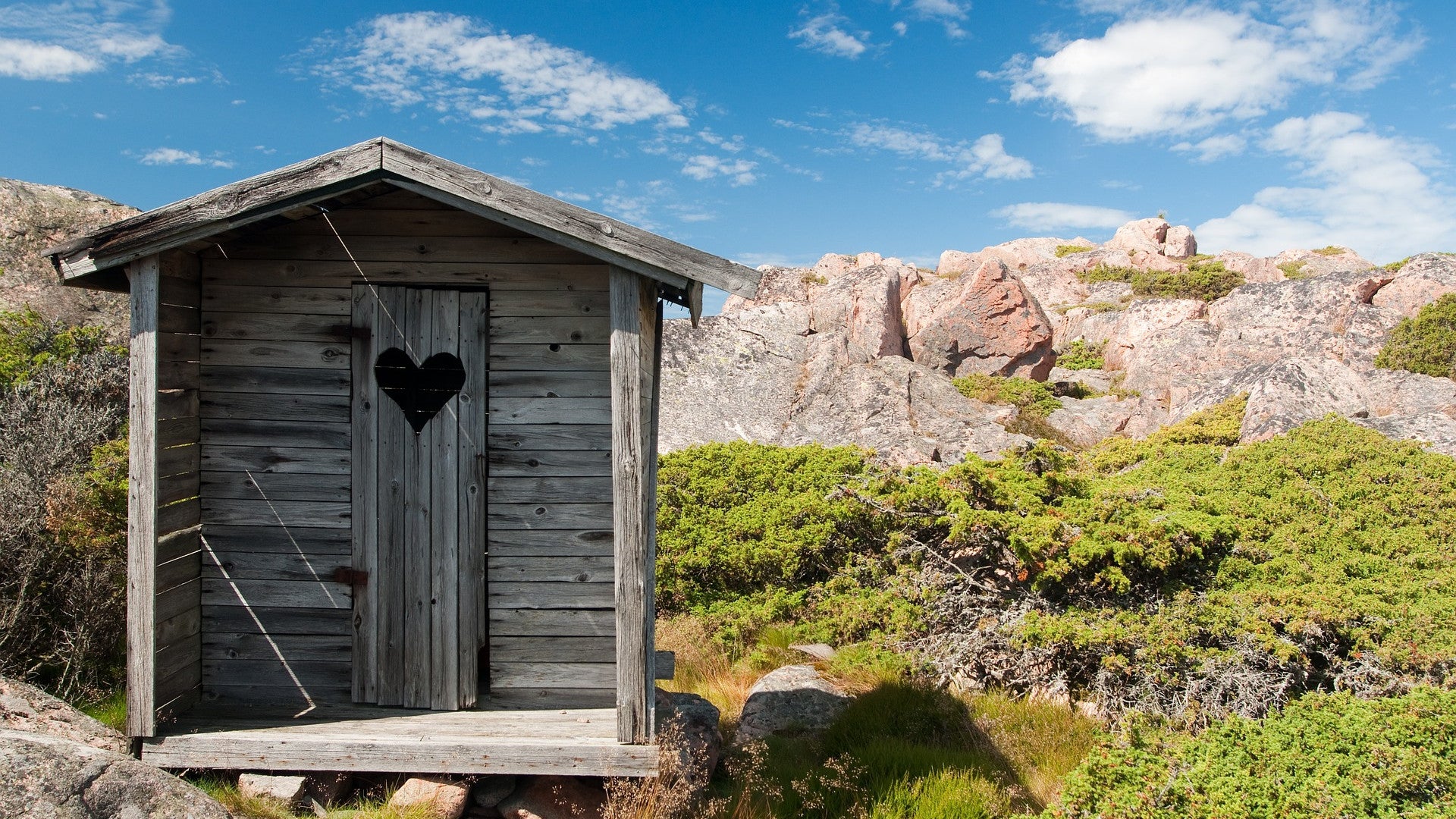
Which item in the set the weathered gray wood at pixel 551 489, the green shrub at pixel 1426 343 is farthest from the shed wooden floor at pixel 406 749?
the green shrub at pixel 1426 343

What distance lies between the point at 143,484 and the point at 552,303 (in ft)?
7.44

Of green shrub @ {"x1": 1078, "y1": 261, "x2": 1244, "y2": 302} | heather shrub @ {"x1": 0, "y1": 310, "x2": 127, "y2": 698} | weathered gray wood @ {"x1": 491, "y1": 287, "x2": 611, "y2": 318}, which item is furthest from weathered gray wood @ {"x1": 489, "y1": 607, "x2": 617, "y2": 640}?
green shrub @ {"x1": 1078, "y1": 261, "x2": 1244, "y2": 302}

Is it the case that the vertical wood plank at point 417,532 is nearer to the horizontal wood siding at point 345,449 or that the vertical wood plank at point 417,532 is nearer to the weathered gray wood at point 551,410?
the horizontal wood siding at point 345,449

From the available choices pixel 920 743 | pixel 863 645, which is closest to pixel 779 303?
pixel 863 645

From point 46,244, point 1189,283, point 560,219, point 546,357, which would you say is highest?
point 1189,283

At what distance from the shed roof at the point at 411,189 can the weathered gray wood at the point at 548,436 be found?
1.12 meters

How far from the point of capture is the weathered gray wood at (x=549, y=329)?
476 cm

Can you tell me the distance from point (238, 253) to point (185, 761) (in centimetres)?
280

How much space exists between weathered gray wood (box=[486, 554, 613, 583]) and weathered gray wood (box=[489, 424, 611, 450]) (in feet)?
2.10

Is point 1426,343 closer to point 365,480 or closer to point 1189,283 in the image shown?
point 1189,283

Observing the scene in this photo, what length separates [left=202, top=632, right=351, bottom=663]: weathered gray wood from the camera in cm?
488

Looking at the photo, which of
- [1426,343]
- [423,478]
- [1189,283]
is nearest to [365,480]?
[423,478]

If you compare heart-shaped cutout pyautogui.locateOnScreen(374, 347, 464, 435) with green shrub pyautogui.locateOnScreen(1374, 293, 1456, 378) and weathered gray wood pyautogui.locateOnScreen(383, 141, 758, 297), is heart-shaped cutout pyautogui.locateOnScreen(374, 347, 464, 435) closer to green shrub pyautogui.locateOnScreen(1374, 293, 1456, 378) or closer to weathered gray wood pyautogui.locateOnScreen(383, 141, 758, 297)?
weathered gray wood pyautogui.locateOnScreen(383, 141, 758, 297)

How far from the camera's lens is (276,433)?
4848 mm
